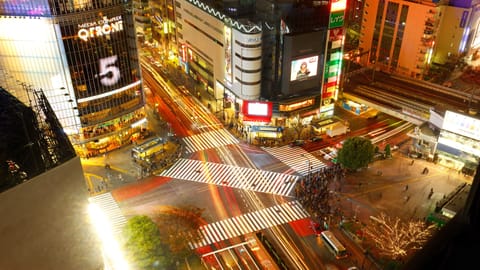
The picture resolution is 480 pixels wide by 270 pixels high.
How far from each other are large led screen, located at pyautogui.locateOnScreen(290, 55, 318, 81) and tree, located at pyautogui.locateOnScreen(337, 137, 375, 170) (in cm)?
1389

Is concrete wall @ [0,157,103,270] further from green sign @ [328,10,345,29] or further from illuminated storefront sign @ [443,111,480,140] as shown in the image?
green sign @ [328,10,345,29]

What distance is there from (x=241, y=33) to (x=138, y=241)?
33.1 m

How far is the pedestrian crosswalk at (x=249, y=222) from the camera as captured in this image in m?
44.6

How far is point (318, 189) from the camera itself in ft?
169

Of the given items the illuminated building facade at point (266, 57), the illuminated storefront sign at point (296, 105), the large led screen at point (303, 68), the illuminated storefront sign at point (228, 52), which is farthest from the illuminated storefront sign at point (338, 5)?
the illuminated storefront sign at point (228, 52)

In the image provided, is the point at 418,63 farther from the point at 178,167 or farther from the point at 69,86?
the point at 69,86

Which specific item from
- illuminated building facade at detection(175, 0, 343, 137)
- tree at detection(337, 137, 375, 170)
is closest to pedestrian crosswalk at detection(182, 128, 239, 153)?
illuminated building facade at detection(175, 0, 343, 137)

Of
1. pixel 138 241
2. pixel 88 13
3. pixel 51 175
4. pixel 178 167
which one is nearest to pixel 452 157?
pixel 178 167

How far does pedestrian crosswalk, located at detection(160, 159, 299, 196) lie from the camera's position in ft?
173

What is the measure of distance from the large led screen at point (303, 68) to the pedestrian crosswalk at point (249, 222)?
20.4 m

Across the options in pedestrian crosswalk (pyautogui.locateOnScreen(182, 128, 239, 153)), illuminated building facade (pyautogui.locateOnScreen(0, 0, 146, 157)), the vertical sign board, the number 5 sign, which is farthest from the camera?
pedestrian crosswalk (pyautogui.locateOnScreen(182, 128, 239, 153))

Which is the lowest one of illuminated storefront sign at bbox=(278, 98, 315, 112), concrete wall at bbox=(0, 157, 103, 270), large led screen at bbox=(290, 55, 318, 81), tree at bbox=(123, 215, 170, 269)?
tree at bbox=(123, 215, 170, 269)

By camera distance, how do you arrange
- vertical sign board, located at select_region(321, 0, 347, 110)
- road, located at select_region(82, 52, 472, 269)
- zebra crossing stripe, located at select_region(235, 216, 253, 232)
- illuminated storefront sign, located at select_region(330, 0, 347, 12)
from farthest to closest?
vertical sign board, located at select_region(321, 0, 347, 110) → illuminated storefront sign, located at select_region(330, 0, 347, 12) → zebra crossing stripe, located at select_region(235, 216, 253, 232) → road, located at select_region(82, 52, 472, 269)

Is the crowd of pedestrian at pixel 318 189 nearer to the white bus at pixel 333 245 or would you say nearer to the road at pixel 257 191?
the road at pixel 257 191
